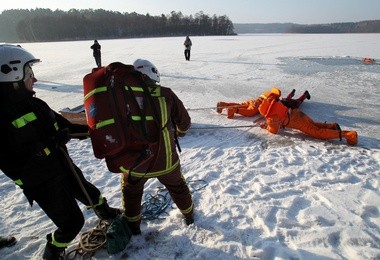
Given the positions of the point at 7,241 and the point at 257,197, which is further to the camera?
the point at 257,197

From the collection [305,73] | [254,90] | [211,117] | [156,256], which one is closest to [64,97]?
[211,117]

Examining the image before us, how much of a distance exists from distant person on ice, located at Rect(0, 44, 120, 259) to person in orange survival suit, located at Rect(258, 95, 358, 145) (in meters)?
3.61

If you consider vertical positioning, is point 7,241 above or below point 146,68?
below

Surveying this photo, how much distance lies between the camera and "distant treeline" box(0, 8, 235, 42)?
242 feet

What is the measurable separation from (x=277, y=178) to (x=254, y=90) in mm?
5483

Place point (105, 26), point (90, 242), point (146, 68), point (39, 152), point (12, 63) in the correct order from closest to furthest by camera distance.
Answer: point (12, 63) → point (39, 152) → point (146, 68) → point (90, 242) → point (105, 26)

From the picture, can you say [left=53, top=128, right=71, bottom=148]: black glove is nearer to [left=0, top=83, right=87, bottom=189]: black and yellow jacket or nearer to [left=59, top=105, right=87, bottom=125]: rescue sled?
[left=0, top=83, right=87, bottom=189]: black and yellow jacket

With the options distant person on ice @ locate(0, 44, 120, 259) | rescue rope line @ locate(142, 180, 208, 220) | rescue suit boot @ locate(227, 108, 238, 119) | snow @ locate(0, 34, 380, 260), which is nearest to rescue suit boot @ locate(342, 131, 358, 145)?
Result: snow @ locate(0, 34, 380, 260)

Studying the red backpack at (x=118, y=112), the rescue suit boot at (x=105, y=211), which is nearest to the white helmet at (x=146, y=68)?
the red backpack at (x=118, y=112)

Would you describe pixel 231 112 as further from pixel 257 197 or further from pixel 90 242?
pixel 90 242

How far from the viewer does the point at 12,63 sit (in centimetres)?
199

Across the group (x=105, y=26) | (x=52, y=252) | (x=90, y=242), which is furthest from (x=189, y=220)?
(x=105, y=26)

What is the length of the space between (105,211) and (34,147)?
1152 mm

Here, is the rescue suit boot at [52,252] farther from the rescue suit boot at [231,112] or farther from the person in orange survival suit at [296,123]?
the rescue suit boot at [231,112]
